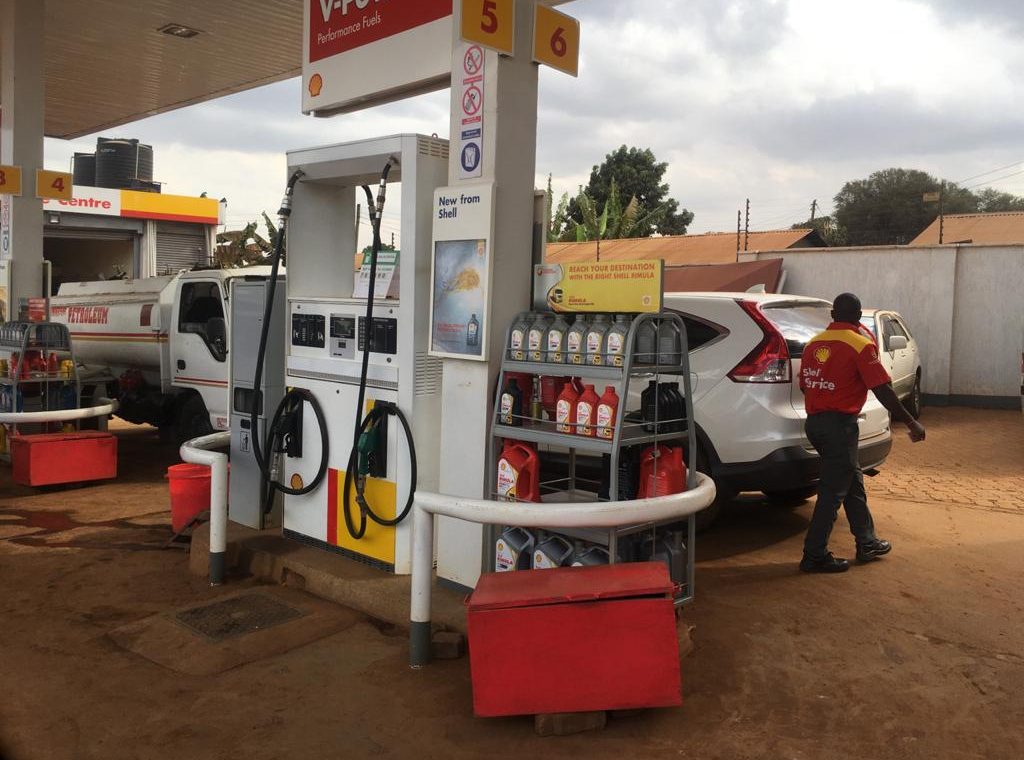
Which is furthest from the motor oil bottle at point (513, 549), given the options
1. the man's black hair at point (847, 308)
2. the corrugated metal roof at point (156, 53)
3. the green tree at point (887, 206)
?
the green tree at point (887, 206)

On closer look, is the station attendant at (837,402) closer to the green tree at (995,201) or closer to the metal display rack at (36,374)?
the metal display rack at (36,374)

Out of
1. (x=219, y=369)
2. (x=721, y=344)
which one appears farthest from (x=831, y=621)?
(x=219, y=369)

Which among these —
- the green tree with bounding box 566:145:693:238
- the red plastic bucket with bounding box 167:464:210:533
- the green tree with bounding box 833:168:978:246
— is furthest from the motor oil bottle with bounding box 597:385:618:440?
the green tree with bounding box 833:168:978:246

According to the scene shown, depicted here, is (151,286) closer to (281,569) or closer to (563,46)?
(281,569)

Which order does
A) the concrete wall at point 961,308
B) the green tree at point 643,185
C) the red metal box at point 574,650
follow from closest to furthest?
the red metal box at point 574,650 < the concrete wall at point 961,308 < the green tree at point 643,185

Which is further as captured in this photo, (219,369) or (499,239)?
(219,369)

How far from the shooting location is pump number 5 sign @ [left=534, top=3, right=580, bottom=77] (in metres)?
4.62

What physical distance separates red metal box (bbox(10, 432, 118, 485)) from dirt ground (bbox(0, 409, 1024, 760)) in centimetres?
167

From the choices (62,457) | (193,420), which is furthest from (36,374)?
(193,420)

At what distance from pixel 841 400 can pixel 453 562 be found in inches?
98.0

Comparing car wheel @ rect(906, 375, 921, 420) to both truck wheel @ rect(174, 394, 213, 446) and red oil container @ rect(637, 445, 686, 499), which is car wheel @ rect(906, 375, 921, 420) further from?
red oil container @ rect(637, 445, 686, 499)

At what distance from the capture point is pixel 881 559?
19.4ft

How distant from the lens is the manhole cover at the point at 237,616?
455 cm

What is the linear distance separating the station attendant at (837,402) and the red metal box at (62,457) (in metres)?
6.38
